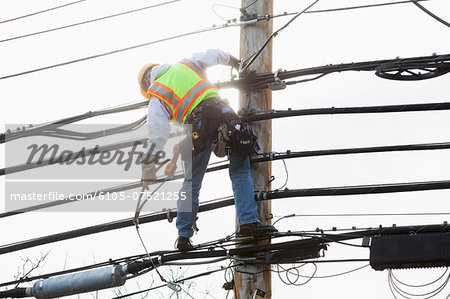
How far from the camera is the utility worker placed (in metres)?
8.30

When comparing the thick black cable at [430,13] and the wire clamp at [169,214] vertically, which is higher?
the thick black cable at [430,13]

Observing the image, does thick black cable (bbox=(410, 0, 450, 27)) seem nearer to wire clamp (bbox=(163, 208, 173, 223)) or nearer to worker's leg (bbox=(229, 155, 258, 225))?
worker's leg (bbox=(229, 155, 258, 225))

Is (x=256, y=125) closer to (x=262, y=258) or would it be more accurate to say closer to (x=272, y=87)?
(x=272, y=87)

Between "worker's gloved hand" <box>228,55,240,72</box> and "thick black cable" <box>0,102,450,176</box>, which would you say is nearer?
"thick black cable" <box>0,102,450,176</box>

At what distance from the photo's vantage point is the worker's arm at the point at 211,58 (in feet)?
28.1

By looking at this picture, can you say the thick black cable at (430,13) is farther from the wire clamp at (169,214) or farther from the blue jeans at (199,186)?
the wire clamp at (169,214)

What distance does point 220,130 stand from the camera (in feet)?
27.1

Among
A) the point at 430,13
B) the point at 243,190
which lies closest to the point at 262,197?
the point at 243,190

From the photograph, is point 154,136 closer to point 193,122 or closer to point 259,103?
point 193,122

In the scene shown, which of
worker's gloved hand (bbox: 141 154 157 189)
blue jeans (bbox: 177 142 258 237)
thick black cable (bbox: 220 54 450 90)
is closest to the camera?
thick black cable (bbox: 220 54 450 90)

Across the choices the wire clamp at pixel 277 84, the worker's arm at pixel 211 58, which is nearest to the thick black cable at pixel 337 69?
the wire clamp at pixel 277 84

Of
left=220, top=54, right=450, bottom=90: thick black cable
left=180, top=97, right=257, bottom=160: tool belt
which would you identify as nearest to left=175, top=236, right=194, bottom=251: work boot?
left=180, top=97, right=257, bottom=160: tool belt

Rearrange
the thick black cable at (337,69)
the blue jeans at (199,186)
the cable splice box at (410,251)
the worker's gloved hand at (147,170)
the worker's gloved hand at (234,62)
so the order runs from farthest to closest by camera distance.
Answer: the worker's gloved hand at (234,62)
the blue jeans at (199,186)
the worker's gloved hand at (147,170)
the thick black cable at (337,69)
the cable splice box at (410,251)

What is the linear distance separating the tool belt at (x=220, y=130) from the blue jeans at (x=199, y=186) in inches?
6.1
